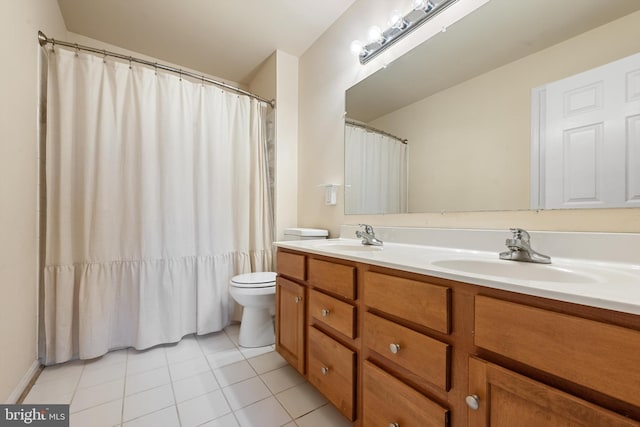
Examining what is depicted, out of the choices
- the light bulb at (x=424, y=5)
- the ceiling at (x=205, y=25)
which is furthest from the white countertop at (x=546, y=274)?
the ceiling at (x=205, y=25)

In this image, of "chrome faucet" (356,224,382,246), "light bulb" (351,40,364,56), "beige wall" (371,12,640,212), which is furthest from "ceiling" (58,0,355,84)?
"chrome faucet" (356,224,382,246)

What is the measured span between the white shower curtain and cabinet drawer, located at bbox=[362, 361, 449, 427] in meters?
1.46

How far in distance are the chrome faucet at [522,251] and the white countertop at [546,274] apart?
20 mm

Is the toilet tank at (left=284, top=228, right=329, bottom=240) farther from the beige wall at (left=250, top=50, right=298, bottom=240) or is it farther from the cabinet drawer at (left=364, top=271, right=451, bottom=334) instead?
the cabinet drawer at (left=364, top=271, right=451, bottom=334)

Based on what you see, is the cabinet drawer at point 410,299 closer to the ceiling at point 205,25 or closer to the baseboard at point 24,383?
the baseboard at point 24,383

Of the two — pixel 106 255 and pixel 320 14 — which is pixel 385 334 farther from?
pixel 320 14

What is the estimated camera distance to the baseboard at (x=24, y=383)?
1.18 m

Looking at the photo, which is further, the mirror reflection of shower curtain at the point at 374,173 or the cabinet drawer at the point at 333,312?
the mirror reflection of shower curtain at the point at 374,173

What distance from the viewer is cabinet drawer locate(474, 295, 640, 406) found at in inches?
16.6

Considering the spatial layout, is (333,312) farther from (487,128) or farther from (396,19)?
(396,19)

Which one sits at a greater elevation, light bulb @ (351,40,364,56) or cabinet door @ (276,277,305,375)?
light bulb @ (351,40,364,56)

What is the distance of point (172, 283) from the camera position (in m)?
1.85

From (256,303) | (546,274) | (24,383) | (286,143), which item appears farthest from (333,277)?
(24,383)

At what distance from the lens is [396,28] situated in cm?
142
